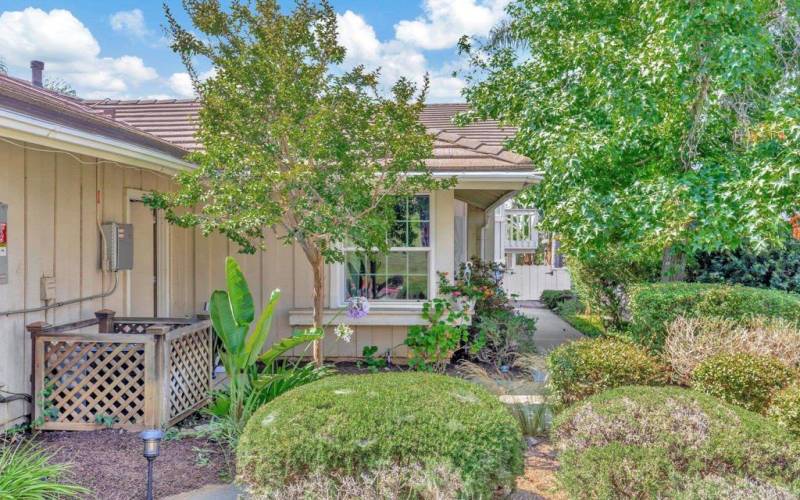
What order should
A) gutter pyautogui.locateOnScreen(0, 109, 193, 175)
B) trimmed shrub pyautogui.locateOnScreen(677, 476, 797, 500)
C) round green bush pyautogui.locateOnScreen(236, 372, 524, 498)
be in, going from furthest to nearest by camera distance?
A: gutter pyautogui.locateOnScreen(0, 109, 193, 175)
round green bush pyautogui.locateOnScreen(236, 372, 524, 498)
trimmed shrub pyautogui.locateOnScreen(677, 476, 797, 500)

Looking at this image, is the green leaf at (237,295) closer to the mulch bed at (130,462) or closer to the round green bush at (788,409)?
the mulch bed at (130,462)

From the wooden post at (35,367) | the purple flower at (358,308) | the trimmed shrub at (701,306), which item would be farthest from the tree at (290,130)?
the trimmed shrub at (701,306)

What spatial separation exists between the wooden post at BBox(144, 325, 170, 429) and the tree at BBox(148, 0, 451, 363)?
1218mm

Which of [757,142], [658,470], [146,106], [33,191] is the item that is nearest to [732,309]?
[757,142]

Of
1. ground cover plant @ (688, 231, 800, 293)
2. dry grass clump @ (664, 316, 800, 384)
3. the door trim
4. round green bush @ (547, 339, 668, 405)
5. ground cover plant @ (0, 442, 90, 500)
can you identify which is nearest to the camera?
ground cover plant @ (0, 442, 90, 500)

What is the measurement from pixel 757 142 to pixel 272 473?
5192 mm

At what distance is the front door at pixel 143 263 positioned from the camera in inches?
270

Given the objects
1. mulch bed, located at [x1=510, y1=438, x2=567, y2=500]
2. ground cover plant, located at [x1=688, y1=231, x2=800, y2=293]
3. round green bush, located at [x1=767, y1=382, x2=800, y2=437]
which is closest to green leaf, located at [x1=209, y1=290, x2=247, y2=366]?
mulch bed, located at [x1=510, y1=438, x2=567, y2=500]

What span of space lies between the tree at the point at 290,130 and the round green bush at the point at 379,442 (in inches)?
94.6

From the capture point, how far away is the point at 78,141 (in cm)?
450

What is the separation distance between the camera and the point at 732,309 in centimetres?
547

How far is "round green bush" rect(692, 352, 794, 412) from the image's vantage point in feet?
13.9

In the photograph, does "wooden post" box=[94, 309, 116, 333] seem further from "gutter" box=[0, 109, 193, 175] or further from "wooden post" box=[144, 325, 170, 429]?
"gutter" box=[0, 109, 193, 175]

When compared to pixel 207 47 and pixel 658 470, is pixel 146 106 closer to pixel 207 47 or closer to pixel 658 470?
pixel 207 47
